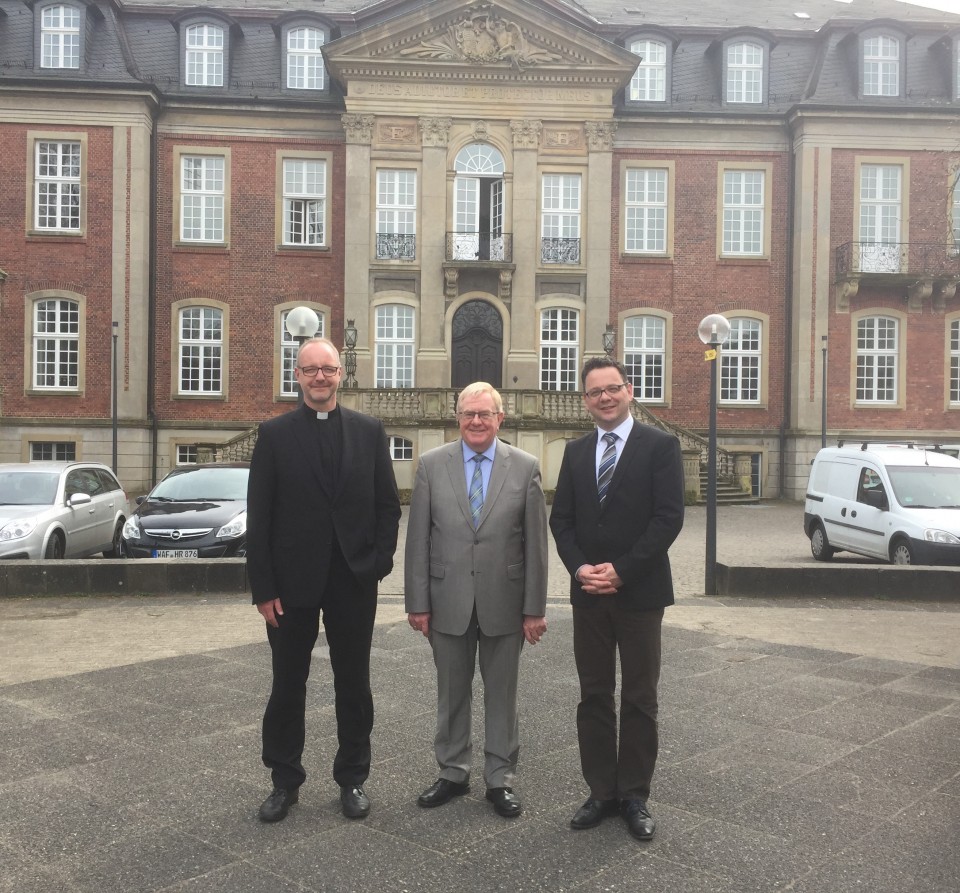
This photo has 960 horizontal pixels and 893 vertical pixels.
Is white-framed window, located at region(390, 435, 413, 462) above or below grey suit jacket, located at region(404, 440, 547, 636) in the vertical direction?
below

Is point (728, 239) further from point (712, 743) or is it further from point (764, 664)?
point (712, 743)

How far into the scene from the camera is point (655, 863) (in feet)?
13.5

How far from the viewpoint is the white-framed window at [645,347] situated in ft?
104

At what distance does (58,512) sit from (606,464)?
10.1 meters

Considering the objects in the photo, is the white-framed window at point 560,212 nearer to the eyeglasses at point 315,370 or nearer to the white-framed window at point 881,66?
the white-framed window at point 881,66

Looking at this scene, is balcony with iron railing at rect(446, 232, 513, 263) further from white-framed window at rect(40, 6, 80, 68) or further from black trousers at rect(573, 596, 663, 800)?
black trousers at rect(573, 596, 663, 800)

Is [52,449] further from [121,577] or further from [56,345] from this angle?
[121,577]

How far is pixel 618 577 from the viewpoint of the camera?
4.55 meters

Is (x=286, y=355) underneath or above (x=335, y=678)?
above

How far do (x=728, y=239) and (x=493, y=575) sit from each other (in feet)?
94.3

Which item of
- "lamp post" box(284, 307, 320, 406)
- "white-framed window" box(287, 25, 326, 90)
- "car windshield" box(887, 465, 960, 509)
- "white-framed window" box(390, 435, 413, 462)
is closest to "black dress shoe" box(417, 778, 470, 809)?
"lamp post" box(284, 307, 320, 406)

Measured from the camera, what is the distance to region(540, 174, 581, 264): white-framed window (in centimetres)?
3073

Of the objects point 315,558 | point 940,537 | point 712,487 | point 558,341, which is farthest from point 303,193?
point 315,558

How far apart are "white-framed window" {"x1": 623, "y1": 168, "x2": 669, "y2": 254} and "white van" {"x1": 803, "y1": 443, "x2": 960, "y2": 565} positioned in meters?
16.2
